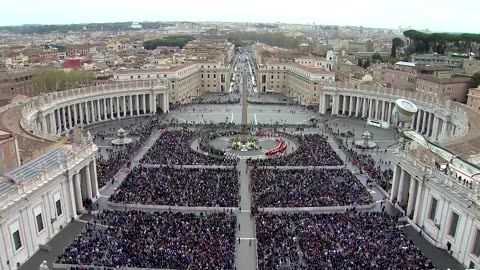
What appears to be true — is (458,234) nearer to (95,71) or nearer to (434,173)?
(434,173)

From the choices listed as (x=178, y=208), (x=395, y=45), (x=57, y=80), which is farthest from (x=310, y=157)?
(x=395, y=45)

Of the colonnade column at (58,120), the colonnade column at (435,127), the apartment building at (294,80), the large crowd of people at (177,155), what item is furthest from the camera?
the apartment building at (294,80)

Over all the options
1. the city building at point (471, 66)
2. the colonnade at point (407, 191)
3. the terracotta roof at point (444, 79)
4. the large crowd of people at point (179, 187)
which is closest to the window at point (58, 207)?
the large crowd of people at point (179, 187)

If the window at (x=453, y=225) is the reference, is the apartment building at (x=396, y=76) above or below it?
above

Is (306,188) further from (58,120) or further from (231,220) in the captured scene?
(58,120)

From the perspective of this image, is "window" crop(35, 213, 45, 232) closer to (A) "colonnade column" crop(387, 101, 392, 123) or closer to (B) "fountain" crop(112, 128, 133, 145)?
(B) "fountain" crop(112, 128, 133, 145)

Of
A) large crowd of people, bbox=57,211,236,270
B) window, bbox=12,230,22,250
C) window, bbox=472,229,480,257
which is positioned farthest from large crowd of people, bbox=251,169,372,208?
window, bbox=12,230,22,250

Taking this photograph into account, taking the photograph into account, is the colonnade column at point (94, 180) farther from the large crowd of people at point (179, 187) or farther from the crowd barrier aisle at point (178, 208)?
the crowd barrier aisle at point (178, 208)
